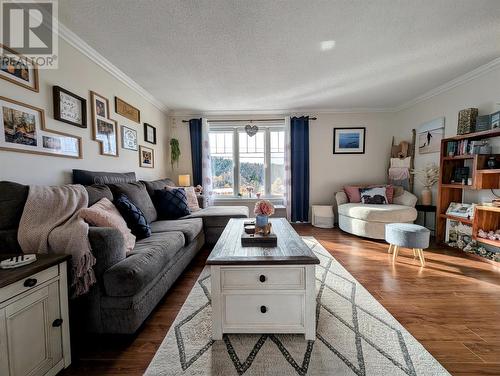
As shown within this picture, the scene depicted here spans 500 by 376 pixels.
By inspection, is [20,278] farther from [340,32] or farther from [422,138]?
[422,138]

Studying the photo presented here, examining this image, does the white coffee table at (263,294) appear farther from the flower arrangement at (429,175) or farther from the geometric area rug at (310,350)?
the flower arrangement at (429,175)

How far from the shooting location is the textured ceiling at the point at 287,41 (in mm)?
1766

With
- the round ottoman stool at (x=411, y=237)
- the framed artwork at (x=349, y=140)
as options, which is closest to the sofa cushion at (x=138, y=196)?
the round ottoman stool at (x=411, y=237)

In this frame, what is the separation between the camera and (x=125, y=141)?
3.07 metres

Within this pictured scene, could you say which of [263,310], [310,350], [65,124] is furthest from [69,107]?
[310,350]

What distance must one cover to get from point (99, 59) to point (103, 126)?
74 centimetres

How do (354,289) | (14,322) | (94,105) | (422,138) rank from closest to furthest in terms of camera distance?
(14,322)
(354,289)
(94,105)
(422,138)

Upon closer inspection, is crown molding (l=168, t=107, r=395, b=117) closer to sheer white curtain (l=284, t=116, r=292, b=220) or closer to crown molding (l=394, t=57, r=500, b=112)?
sheer white curtain (l=284, t=116, r=292, b=220)

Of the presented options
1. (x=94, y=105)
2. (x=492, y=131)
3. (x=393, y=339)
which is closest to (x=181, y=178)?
(x=94, y=105)

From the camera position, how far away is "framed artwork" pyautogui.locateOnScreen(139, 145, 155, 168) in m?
3.53

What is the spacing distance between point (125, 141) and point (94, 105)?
2.29 feet

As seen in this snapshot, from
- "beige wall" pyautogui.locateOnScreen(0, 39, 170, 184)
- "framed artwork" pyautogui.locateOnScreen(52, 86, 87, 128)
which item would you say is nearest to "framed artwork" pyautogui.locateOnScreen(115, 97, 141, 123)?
"beige wall" pyautogui.locateOnScreen(0, 39, 170, 184)

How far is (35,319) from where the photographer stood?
1.06m

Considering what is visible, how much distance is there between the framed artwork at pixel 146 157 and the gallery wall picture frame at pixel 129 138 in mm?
185
